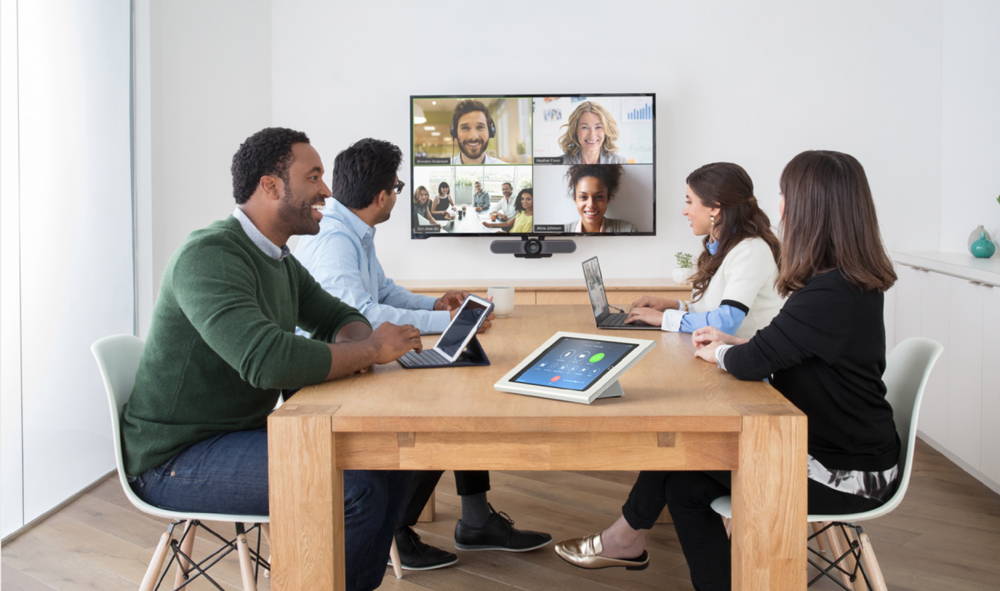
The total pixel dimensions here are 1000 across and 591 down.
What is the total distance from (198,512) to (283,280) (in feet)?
1.95

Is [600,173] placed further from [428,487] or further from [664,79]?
[428,487]

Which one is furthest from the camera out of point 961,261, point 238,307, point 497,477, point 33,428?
point 961,261

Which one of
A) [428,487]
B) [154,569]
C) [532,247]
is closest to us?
[154,569]

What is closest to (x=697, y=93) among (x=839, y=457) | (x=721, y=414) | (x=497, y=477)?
(x=497, y=477)

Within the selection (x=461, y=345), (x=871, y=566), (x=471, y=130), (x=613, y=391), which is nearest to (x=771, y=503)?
(x=613, y=391)

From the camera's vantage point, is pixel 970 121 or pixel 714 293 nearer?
pixel 714 293

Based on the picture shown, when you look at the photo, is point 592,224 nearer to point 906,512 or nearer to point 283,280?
point 906,512

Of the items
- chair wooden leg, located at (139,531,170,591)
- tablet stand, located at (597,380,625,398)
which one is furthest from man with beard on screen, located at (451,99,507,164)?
tablet stand, located at (597,380,625,398)

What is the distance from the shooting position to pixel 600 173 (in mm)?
5062

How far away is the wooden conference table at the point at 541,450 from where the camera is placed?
5.59ft

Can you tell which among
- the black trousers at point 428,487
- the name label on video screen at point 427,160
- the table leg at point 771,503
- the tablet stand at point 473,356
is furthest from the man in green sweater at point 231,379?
the name label on video screen at point 427,160

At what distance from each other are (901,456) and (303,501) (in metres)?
1.39

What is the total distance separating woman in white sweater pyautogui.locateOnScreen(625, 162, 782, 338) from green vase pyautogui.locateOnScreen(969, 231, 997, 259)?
72.2 inches

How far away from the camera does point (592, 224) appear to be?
511 centimetres
